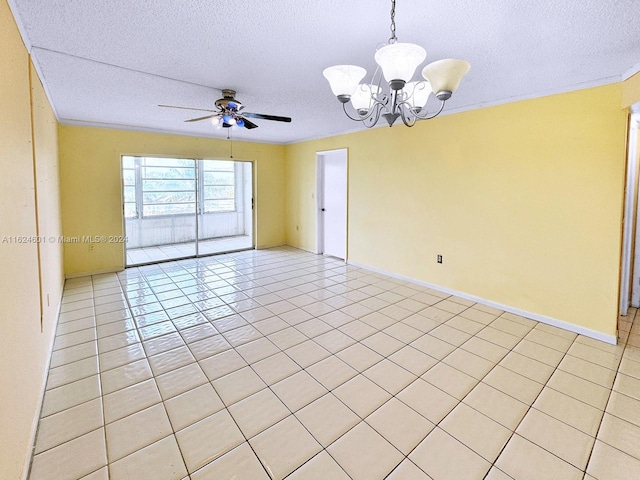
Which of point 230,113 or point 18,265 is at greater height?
point 230,113

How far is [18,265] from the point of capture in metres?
1.61

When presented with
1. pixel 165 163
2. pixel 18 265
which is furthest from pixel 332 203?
pixel 18 265

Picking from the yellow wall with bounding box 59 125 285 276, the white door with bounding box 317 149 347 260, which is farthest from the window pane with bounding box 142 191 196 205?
the white door with bounding box 317 149 347 260

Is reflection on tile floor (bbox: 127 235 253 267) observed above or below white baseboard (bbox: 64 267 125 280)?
above

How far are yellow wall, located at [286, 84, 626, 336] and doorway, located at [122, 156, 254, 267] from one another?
3.52 metres

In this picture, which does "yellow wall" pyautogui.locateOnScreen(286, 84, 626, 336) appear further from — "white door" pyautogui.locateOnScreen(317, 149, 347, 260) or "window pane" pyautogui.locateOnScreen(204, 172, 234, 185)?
"window pane" pyautogui.locateOnScreen(204, 172, 234, 185)

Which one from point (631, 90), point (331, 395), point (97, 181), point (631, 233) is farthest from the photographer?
point (97, 181)

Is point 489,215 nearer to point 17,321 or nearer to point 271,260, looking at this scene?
point 271,260

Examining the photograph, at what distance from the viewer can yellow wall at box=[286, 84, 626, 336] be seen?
2.77 meters

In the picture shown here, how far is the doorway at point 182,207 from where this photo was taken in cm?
616

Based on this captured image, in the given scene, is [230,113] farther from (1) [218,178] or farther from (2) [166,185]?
(1) [218,178]

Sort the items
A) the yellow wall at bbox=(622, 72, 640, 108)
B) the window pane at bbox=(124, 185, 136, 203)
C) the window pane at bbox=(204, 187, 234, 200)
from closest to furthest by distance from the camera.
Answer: the yellow wall at bbox=(622, 72, 640, 108) → the window pane at bbox=(124, 185, 136, 203) → the window pane at bbox=(204, 187, 234, 200)

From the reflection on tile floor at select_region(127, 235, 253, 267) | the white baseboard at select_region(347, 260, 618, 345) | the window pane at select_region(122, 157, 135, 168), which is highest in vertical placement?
the window pane at select_region(122, 157, 135, 168)

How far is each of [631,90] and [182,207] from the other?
711 centimetres
